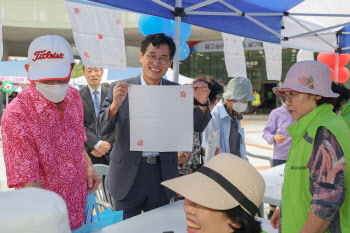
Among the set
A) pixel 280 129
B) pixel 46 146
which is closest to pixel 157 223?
pixel 46 146

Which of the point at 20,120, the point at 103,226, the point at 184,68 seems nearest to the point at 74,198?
the point at 103,226

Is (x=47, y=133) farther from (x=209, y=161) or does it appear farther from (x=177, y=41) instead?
(x=177, y=41)

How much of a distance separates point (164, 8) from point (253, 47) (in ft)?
63.1

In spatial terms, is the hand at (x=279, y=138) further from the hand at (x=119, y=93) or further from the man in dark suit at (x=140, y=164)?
the hand at (x=119, y=93)

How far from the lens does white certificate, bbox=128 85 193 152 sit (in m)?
2.17

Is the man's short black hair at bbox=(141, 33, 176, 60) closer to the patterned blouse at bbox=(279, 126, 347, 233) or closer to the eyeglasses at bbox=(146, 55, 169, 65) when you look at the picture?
the eyeglasses at bbox=(146, 55, 169, 65)

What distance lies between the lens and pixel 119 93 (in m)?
2.07

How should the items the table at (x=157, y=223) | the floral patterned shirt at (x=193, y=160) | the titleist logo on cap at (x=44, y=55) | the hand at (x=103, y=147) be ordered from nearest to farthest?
the titleist logo on cap at (x=44, y=55)
the table at (x=157, y=223)
the floral patterned shirt at (x=193, y=160)
the hand at (x=103, y=147)

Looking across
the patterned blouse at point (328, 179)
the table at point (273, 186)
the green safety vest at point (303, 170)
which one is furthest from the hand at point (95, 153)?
the patterned blouse at point (328, 179)

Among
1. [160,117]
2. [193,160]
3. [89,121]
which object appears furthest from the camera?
[89,121]

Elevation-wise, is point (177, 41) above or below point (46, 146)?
above

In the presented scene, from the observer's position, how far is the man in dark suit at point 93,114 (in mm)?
3658

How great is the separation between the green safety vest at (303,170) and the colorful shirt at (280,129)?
2.67m

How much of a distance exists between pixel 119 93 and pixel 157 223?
2.62 feet
